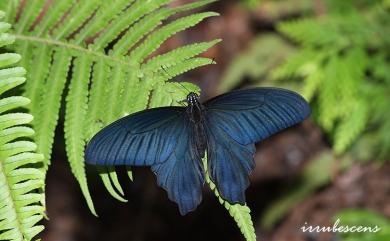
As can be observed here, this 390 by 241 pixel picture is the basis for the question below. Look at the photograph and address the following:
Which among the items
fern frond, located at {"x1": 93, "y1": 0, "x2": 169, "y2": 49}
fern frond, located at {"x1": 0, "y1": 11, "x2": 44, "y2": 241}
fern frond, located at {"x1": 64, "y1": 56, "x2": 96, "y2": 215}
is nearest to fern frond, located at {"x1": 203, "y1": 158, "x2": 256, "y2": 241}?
fern frond, located at {"x1": 64, "y1": 56, "x2": 96, "y2": 215}

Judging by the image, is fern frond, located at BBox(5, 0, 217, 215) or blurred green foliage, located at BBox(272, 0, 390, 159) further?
blurred green foliage, located at BBox(272, 0, 390, 159)

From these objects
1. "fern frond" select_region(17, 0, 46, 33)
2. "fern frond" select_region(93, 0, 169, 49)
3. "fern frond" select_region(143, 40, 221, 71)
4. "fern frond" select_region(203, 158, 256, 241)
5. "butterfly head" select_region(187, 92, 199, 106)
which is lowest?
"fern frond" select_region(203, 158, 256, 241)

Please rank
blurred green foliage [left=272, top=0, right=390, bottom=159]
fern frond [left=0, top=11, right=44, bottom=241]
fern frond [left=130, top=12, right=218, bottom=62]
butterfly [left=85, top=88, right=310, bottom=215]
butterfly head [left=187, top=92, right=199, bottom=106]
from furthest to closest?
blurred green foliage [left=272, top=0, right=390, bottom=159]
fern frond [left=130, top=12, right=218, bottom=62]
butterfly head [left=187, top=92, right=199, bottom=106]
butterfly [left=85, top=88, right=310, bottom=215]
fern frond [left=0, top=11, right=44, bottom=241]

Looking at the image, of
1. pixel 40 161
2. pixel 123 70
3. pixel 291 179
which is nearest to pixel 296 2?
pixel 291 179

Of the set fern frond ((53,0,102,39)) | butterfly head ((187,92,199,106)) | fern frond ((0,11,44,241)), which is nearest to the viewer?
fern frond ((0,11,44,241))

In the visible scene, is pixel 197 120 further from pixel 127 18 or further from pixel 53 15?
pixel 53 15

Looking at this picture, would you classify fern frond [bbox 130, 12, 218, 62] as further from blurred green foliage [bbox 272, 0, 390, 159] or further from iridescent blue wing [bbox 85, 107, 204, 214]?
blurred green foliage [bbox 272, 0, 390, 159]

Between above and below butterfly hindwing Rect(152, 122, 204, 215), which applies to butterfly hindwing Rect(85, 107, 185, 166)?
above
